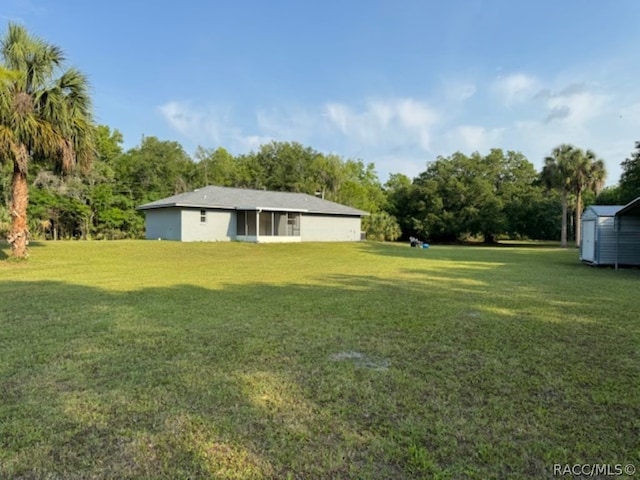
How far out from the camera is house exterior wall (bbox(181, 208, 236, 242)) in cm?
2383

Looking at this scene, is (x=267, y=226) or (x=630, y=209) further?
(x=267, y=226)

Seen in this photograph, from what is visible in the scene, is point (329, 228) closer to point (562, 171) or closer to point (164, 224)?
point (164, 224)

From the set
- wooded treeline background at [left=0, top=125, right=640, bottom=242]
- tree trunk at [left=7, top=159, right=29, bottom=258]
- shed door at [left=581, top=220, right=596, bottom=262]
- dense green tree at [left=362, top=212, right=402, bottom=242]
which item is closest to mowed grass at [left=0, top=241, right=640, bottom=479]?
tree trunk at [left=7, top=159, right=29, bottom=258]

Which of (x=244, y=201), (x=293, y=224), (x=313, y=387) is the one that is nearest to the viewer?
(x=313, y=387)

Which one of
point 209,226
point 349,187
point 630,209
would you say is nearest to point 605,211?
point 630,209

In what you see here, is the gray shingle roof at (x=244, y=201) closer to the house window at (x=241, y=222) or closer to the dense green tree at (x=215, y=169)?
the house window at (x=241, y=222)

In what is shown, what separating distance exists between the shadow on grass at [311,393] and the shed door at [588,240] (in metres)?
11.1

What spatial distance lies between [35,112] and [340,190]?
39.5 m

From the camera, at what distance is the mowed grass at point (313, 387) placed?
2277 mm

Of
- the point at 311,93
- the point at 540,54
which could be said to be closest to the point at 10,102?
the point at 540,54

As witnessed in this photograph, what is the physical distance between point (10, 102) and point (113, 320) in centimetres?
1020

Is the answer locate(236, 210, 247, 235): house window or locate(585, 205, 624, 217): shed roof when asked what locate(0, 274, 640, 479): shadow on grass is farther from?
locate(236, 210, 247, 235): house window

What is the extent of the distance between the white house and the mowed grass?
1751cm

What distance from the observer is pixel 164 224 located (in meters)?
25.2
